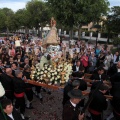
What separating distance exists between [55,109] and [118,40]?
56.6 feet

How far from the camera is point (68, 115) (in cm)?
418

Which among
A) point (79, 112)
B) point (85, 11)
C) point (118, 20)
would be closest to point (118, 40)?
point (118, 20)

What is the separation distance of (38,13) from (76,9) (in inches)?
812

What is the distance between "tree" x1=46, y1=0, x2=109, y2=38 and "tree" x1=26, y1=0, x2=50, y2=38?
59.3 ft

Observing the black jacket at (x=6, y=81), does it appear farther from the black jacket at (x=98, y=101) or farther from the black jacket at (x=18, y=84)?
the black jacket at (x=98, y=101)

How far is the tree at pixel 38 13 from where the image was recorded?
39.9 meters

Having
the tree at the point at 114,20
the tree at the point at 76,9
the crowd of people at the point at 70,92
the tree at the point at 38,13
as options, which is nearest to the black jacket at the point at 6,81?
the crowd of people at the point at 70,92

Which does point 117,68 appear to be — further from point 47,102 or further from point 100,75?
point 47,102

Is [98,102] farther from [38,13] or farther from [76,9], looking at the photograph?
[38,13]

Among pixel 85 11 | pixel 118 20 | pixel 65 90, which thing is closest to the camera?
pixel 65 90

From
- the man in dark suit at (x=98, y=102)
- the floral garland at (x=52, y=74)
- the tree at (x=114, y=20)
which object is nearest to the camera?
the man in dark suit at (x=98, y=102)

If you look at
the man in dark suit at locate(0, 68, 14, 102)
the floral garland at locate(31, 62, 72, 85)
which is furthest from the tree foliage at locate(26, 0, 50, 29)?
the floral garland at locate(31, 62, 72, 85)

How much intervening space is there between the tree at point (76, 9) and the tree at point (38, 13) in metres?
18.1

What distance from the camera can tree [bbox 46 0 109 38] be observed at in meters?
20.7
